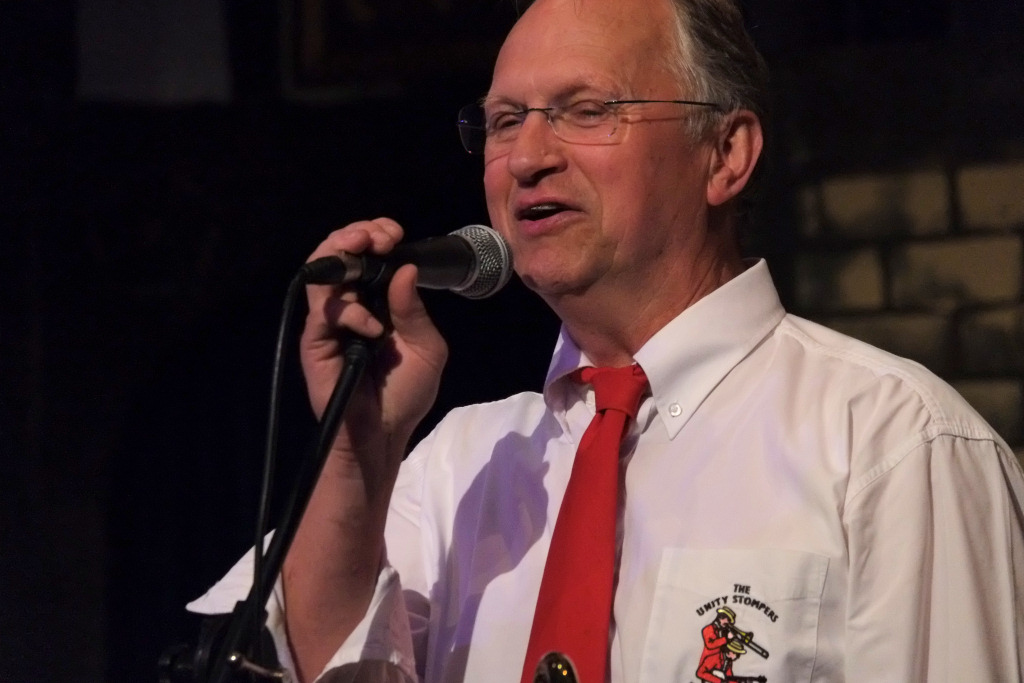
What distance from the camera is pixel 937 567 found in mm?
1325

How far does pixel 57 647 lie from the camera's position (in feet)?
7.66

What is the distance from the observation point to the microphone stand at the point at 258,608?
106 centimetres

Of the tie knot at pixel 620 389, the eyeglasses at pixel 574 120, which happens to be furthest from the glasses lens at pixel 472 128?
the tie knot at pixel 620 389

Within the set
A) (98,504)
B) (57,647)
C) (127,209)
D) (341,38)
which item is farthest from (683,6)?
(57,647)

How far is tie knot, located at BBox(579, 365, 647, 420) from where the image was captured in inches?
63.4

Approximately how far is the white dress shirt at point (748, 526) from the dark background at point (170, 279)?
608mm

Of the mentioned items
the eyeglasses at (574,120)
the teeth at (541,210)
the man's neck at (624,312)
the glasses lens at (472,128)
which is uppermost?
the glasses lens at (472,128)

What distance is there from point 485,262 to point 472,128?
628 mm

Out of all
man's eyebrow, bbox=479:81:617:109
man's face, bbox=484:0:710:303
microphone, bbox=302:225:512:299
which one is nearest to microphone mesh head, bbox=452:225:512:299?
microphone, bbox=302:225:512:299

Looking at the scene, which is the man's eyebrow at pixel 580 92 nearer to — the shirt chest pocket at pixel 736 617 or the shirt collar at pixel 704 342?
the shirt collar at pixel 704 342

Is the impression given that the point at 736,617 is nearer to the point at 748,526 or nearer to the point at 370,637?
the point at 748,526

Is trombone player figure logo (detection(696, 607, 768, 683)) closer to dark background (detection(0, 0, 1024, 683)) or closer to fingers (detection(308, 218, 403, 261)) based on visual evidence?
fingers (detection(308, 218, 403, 261))

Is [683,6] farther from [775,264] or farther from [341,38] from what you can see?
[341,38]

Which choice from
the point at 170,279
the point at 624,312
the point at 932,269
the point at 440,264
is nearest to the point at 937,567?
the point at 624,312
